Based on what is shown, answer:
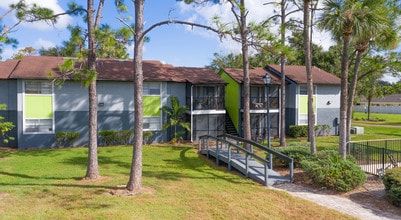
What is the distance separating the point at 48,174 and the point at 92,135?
267cm

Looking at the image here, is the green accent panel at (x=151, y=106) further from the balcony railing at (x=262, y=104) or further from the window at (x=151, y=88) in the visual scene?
the balcony railing at (x=262, y=104)

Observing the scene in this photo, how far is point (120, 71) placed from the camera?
2348cm

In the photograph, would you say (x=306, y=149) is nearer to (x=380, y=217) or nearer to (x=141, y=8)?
(x=380, y=217)

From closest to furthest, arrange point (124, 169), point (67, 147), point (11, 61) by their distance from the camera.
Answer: point (124, 169), point (67, 147), point (11, 61)

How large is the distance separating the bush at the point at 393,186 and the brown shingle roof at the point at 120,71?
1555cm

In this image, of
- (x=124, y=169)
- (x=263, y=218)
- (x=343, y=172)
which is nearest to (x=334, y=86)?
(x=343, y=172)

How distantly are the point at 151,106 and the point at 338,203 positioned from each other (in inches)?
646

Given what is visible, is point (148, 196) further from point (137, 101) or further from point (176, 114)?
point (176, 114)

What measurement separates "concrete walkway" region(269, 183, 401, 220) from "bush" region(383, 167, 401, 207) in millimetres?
633

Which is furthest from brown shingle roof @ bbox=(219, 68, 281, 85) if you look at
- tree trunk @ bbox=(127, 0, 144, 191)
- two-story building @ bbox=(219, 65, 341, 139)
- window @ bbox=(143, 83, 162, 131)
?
tree trunk @ bbox=(127, 0, 144, 191)

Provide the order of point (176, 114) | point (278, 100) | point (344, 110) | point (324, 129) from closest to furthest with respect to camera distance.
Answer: point (344, 110) < point (176, 114) < point (278, 100) < point (324, 129)

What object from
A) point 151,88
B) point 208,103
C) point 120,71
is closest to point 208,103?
point 208,103

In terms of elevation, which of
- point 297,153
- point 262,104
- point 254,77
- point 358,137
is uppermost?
point 254,77

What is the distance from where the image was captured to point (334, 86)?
28.5 metres
